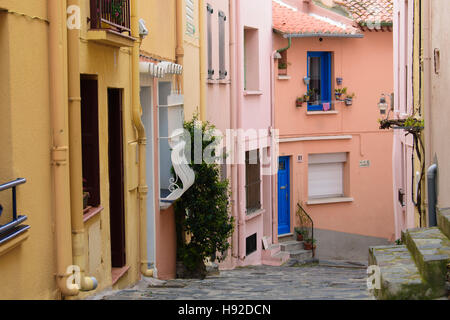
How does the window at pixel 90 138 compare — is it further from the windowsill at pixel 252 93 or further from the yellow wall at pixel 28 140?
the windowsill at pixel 252 93

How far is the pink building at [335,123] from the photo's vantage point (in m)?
21.6

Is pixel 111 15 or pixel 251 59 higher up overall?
pixel 251 59

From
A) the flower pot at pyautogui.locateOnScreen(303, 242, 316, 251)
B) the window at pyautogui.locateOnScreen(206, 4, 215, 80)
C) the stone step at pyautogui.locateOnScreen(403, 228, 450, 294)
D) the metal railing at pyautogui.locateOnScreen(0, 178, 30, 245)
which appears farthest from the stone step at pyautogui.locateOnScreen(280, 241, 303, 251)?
the metal railing at pyautogui.locateOnScreen(0, 178, 30, 245)

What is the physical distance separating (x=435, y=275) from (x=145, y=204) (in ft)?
17.5

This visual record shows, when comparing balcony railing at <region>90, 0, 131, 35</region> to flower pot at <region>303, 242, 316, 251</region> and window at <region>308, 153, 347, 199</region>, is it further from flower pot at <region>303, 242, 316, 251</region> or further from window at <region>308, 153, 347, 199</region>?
window at <region>308, 153, 347, 199</region>

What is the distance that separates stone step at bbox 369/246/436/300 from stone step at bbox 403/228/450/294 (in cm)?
6

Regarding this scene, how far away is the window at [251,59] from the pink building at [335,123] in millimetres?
2011

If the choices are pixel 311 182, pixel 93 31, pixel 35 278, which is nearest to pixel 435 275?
pixel 35 278

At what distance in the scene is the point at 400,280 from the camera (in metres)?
5.75

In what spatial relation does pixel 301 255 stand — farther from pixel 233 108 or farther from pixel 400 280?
pixel 400 280

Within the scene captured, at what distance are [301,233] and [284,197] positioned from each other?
3.87 feet

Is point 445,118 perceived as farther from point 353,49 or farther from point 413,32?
point 353,49

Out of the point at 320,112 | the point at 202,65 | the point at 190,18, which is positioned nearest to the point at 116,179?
the point at 190,18

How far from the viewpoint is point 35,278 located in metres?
6.34
